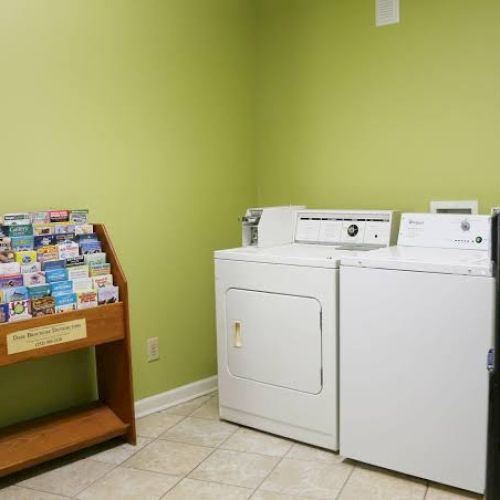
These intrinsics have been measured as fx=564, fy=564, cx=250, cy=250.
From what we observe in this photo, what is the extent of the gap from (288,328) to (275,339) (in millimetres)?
97

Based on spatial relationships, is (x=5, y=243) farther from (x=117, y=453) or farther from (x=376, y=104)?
(x=376, y=104)

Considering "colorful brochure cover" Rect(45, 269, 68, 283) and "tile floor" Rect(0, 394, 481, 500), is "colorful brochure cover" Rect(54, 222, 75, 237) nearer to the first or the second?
"colorful brochure cover" Rect(45, 269, 68, 283)

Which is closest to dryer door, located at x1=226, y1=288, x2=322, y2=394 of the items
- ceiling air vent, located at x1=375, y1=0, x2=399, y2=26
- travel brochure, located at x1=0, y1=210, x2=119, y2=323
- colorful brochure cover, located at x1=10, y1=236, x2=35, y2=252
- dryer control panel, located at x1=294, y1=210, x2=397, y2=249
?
dryer control panel, located at x1=294, y1=210, x2=397, y2=249

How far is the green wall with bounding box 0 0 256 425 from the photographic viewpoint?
2.52 m

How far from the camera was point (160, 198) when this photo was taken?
120 inches

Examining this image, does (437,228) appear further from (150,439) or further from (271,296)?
(150,439)

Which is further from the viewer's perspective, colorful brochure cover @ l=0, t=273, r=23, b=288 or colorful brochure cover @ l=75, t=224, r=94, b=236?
colorful brochure cover @ l=75, t=224, r=94, b=236

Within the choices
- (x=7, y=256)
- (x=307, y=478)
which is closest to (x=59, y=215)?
(x=7, y=256)

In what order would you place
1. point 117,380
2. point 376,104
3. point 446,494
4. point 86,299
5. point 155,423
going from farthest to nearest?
point 376,104
point 155,423
point 117,380
point 86,299
point 446,494

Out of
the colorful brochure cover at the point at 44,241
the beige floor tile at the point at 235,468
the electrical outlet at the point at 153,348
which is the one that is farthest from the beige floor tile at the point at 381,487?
the colorful brochure cover at the point at 44,241

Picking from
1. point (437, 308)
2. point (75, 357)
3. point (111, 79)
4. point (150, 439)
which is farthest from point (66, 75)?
point (437, 308)

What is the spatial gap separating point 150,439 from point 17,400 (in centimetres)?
64

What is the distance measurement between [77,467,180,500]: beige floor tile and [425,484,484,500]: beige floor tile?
1.02 m

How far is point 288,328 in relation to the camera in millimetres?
2604
